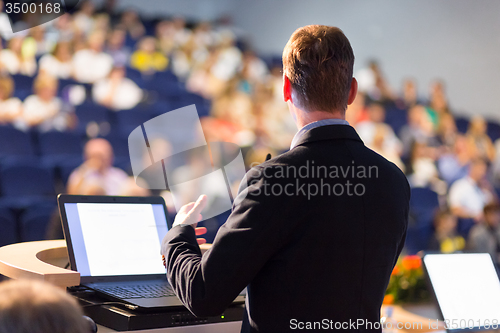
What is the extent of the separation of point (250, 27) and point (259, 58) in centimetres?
105

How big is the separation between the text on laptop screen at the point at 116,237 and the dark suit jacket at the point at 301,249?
355mm

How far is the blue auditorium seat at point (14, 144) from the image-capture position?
348cm

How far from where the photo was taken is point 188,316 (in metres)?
0.90

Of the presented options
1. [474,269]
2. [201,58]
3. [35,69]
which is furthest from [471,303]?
[201,58]

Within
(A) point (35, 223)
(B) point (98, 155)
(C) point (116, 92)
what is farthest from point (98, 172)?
(C) point (116, 92)

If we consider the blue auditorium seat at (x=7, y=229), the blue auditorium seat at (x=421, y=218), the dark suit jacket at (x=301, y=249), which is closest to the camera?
the dark suit jacket at (x=301, y=249)

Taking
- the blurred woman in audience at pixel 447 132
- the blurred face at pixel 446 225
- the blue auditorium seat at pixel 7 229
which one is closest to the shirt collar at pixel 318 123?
the blue auditorium seat at pixel 7 229

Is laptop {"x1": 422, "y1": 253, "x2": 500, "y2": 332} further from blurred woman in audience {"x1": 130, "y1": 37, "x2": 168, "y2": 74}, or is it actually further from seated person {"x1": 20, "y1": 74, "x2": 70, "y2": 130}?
blurred woman in audience {"x1": 130, "y1": 37, "x2": 168, "y2": 74}

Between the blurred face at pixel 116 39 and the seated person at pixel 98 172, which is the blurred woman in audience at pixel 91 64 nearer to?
the blurred face at pixel 116 39

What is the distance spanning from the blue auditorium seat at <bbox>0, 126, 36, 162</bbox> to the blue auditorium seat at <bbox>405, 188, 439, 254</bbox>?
317 centimetres

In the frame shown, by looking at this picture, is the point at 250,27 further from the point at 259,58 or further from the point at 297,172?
the point at 297,172

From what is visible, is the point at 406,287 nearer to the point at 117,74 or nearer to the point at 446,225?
the point at 446,225

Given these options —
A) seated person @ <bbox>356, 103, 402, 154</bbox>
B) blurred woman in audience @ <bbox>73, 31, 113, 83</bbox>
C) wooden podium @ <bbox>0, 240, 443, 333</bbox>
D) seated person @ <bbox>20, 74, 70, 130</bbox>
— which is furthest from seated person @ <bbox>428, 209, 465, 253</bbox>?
blurred woman in audience @ <bbox>73, 31, 113, 83</bbox>

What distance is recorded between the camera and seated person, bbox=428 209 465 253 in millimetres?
4070
